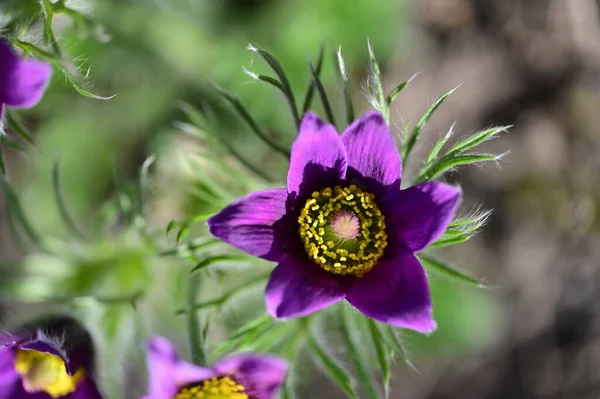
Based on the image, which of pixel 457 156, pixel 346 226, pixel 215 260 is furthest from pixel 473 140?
pixel 215 260

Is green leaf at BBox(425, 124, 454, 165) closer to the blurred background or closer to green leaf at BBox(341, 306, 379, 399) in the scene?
green leaf at BBox(341, 306, 379, 399)

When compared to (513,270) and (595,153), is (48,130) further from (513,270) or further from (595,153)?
(595,153)

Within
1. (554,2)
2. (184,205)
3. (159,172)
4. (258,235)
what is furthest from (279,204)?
(554,2)

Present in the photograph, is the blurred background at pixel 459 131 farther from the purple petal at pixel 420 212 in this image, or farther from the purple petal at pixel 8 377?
the purple petal at pixel 420 212

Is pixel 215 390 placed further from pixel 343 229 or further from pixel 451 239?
pixel 451 239

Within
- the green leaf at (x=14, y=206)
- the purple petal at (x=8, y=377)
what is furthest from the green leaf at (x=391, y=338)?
the green leaf at (x=14, y=206)
